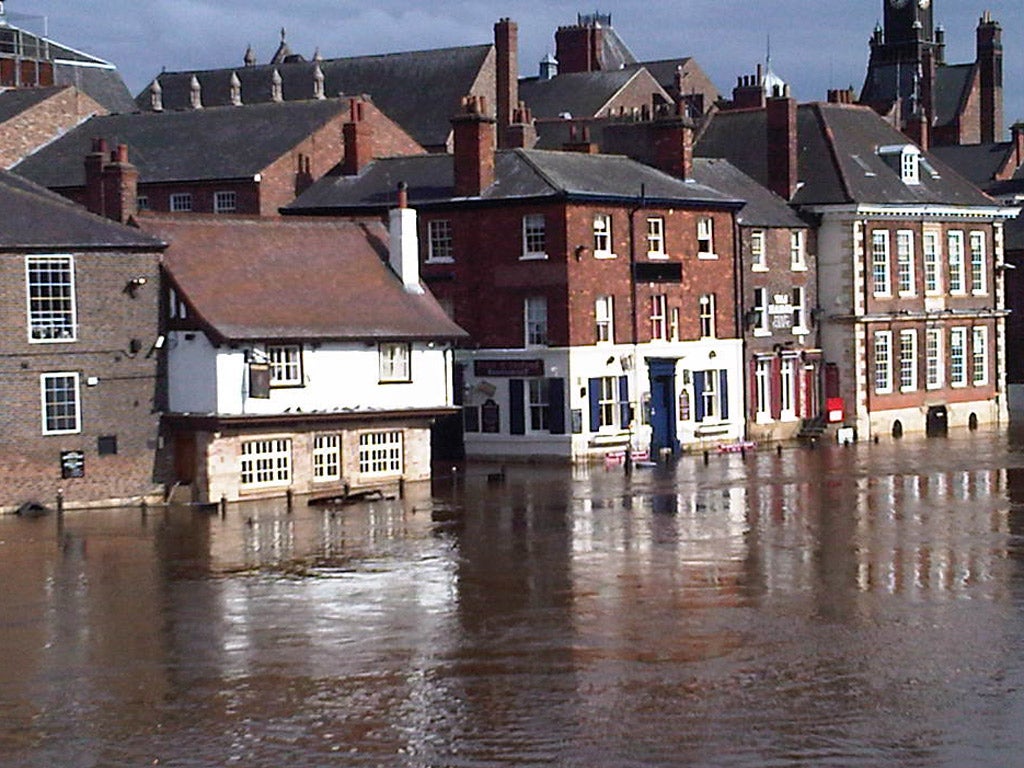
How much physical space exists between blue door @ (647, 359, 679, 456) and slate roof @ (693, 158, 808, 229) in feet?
21.6

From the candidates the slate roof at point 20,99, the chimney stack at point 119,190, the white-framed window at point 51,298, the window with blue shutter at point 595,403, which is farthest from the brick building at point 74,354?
the slate roof at point 20,99

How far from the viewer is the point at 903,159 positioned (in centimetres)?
7625

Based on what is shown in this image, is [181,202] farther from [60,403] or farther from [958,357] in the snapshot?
[958,357]

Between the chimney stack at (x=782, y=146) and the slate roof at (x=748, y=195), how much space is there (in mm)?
621

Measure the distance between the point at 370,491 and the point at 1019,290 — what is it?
42.5 m

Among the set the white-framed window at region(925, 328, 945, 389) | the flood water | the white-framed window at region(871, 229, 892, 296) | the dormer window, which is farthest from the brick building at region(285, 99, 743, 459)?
the white-framed window at region(925, 328, 945, 389)

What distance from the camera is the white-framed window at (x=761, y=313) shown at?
70.1 meters

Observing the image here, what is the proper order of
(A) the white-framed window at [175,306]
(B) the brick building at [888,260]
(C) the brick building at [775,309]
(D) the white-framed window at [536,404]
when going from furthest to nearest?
(B) the brick building at [888,260] < (C) the brick building at [775,309] < (D) the white-framed window at [536,404] < (A) the white-framed window at [175,306]

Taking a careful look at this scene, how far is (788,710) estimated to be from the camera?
28.8m

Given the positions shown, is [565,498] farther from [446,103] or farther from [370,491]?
[446,103]

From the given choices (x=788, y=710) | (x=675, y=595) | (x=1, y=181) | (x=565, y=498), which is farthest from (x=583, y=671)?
(x=1, y=181)

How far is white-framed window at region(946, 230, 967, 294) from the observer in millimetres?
77938

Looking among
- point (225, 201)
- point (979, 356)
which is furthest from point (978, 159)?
point (225, 201)

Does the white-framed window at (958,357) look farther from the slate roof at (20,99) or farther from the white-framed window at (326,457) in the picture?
the slate roof at (20,99)
